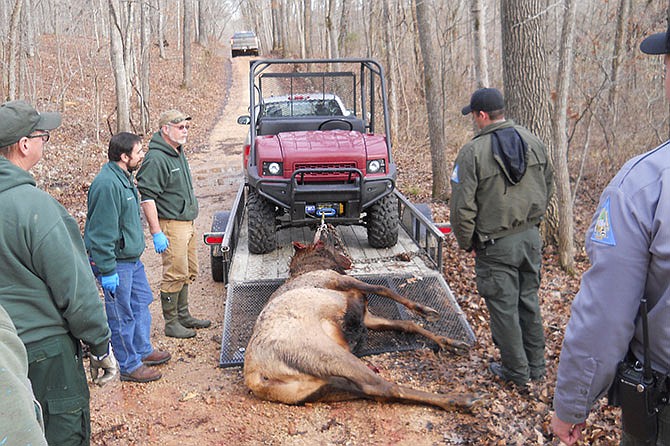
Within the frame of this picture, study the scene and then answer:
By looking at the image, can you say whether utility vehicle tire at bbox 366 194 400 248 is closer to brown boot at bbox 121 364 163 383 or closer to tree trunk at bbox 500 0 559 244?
tree trunk at bbox 500 0 559 244

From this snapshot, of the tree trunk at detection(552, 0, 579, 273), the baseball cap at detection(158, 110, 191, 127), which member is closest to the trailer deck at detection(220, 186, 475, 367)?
the baseball cap at detection(158, 110, 191, 127)

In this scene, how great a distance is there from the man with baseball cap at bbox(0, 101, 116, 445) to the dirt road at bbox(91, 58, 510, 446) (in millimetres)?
1143

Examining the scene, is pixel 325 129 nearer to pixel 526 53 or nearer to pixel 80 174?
pixel 526 53

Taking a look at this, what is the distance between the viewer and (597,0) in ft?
50.4

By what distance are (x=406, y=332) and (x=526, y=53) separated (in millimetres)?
4309

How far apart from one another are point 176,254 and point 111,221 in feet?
3.79

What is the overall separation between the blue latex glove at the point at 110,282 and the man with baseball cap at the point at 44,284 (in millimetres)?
1351

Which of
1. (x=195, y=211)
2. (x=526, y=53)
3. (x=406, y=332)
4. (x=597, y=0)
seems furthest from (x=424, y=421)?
(x=597, y=0)

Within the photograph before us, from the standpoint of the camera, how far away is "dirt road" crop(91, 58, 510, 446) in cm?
375

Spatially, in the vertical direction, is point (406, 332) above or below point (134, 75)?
below

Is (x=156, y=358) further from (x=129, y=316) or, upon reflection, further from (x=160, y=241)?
(x=160, y=241)

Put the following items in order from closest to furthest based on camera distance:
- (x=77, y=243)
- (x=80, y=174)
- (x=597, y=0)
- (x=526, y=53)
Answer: (x=77, y=243), (x=526, y=53), (x=80, y=174), (x=597, y=0)

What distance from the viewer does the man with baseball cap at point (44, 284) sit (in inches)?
105

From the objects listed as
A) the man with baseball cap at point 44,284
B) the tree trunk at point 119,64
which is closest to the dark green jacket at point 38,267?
the man with baseball cap at point 44,284
